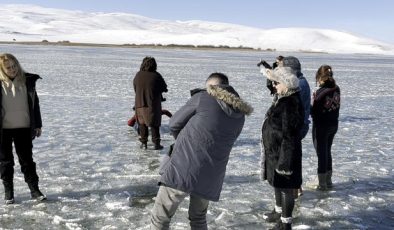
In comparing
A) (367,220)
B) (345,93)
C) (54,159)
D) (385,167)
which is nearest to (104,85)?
(345,93)

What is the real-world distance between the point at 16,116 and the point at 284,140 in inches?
115

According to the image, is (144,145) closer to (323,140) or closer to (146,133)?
(146,133)

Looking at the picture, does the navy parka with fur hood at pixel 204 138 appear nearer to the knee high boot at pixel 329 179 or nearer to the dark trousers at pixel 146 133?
the knee high boot at pixel 329 179

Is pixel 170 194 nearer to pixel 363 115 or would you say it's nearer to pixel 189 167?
pixel 189 167

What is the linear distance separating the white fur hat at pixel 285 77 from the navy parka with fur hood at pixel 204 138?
2.84 feet

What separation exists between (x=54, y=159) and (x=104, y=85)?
11.2 metres

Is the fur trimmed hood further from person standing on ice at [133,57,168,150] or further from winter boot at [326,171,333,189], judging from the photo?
person standing on ice at [133,57,168,150]

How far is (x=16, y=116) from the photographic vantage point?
5.31m

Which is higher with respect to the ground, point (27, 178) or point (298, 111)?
point (298, 111)

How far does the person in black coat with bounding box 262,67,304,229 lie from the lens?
174 inches

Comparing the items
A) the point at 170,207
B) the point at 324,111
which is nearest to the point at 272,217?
the point at 324,111

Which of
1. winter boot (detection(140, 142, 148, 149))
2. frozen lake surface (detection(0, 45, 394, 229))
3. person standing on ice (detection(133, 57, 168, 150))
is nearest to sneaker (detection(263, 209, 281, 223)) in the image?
frozen lake surface (detection(0, 45, 394, 229))

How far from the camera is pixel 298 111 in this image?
4.46 m

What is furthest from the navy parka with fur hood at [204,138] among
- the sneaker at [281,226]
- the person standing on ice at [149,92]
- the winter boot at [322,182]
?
the person standing on ice at [149,92]
